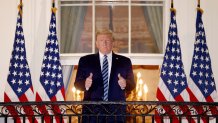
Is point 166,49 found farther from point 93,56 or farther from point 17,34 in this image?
point 17,34

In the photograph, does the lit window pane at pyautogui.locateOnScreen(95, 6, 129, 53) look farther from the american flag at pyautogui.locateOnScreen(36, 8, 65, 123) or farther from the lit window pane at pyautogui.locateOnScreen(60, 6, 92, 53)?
the american flag at pyautogui.locateOnScreen(36, 8, 65, 123)

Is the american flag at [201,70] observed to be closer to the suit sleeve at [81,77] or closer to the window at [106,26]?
the window at [106,26]

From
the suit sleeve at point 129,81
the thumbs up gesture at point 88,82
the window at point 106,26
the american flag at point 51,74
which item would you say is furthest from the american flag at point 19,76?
the suit sleeve at point 129,81

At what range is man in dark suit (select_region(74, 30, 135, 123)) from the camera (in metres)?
4.98

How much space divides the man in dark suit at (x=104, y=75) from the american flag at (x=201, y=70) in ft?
4.20

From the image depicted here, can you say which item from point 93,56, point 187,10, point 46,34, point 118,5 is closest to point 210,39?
point 187,10

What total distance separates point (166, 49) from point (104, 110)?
1.52 metres

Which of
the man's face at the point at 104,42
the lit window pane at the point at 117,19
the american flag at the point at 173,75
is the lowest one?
the american flag at the point at 173,75

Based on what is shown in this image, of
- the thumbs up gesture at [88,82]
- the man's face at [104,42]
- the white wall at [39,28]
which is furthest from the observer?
the white wall at [39,28]

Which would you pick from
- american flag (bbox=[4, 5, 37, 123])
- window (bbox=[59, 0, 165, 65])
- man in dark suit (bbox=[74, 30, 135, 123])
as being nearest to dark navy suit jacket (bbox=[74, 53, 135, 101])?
man in dark suit (bbox=[74, 30, 135, 123])

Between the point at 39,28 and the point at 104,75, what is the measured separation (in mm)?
1642

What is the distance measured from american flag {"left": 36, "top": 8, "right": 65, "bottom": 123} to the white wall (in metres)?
0.24

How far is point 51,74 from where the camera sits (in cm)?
593

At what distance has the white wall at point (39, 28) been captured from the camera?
20.2ft
